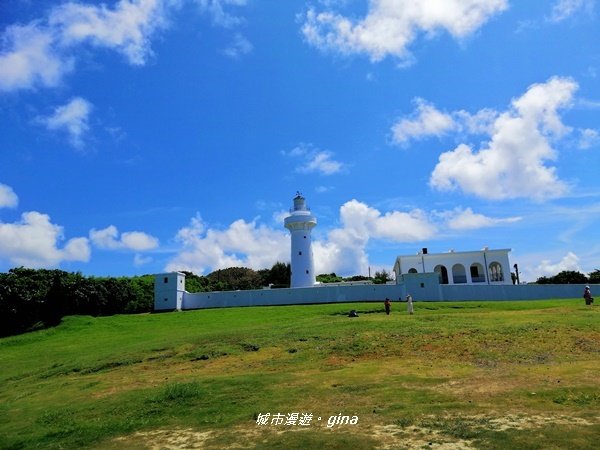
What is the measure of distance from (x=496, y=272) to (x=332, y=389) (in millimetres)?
49019

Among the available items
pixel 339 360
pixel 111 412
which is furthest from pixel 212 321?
pixel 111 412

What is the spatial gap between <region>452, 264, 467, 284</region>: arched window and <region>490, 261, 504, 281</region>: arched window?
3.39 metres

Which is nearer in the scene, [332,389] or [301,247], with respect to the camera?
[332,389]

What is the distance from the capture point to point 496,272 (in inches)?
2212

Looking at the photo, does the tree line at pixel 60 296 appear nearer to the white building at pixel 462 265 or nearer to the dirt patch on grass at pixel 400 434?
the white building at pixel 462 265

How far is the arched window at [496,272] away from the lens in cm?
5502

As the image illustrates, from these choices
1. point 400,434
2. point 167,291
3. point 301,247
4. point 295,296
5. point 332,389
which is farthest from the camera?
point 301,247

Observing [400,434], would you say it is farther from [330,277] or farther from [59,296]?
[330,277]

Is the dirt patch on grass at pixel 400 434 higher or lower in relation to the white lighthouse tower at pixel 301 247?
lower

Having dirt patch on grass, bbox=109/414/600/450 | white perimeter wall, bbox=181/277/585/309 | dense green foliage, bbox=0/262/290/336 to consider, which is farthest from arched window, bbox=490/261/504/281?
dirt patch on grass, bbox=109/414/600/450

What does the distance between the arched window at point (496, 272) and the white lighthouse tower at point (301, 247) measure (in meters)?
21.2

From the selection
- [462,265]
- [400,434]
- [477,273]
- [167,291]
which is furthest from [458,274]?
[400,434]

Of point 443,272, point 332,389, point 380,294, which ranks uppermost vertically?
point 443,272

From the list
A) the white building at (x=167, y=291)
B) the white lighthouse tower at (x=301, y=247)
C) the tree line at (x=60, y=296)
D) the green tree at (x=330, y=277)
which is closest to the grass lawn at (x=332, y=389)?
the tree line at (x=60, y=296)
